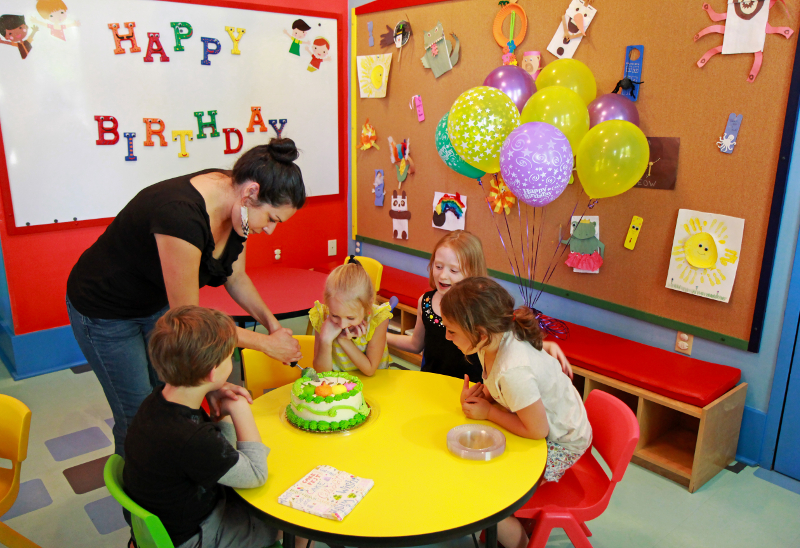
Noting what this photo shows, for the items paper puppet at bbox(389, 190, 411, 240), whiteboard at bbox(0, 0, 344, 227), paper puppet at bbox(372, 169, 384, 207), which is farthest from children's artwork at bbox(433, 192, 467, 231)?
whiteboard at bbox(0, 0, 344, 227)

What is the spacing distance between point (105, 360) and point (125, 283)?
250 mm

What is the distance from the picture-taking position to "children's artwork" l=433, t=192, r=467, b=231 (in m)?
3.64

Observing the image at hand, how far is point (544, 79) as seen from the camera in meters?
2.71

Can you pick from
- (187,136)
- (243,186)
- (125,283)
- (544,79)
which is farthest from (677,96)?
(187,136)

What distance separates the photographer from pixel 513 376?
5.03 ft

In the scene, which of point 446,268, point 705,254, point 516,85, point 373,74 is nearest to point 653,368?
point 705,254

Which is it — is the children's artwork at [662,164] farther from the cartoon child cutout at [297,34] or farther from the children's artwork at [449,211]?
the cartoon child cutout at [297,34]

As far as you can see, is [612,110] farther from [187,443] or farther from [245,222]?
[187,443]

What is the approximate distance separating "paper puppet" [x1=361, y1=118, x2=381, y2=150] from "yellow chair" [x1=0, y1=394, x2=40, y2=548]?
3.02 m

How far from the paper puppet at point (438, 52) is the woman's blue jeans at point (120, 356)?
2477 mm

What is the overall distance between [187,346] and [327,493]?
1.46 ft

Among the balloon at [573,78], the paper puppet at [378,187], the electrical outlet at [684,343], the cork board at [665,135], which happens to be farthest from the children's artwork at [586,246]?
the paper puppet at [378,187]

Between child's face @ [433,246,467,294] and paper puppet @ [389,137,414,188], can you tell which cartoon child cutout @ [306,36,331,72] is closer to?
paper puppet @ [389,137,414,188]

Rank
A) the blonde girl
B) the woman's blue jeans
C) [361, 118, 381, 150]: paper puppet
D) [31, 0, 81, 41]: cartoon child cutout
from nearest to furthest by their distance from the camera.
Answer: the woman's blue jeans
the blonde girl
[31, 0, 81, 41]: cartoon child cutout
[361, 118, 381, 150]: paper puppet
